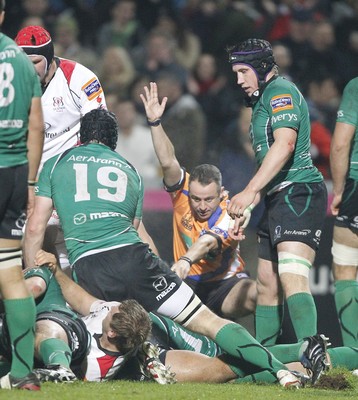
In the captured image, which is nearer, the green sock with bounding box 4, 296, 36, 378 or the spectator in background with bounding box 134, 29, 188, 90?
the green sock with bounding box 4, 296, 36, 378

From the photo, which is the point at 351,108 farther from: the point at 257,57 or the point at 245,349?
the point at 245,349

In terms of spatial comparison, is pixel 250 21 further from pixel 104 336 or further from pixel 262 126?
pixel 104 336

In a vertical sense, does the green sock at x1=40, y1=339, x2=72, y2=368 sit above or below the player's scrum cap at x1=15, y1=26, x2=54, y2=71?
below

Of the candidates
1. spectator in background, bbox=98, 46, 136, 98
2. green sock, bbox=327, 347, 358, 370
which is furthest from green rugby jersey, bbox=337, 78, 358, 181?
spectator in background, bbox=98, 46, 136, 98

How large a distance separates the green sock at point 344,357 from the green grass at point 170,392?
803mm

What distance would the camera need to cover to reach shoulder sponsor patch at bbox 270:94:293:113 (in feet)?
27.1

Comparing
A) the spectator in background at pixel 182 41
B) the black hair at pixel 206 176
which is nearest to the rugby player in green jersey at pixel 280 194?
the black hair at pixel 206 176

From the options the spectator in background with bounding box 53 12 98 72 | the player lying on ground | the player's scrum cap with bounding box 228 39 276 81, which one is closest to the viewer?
the player lying on ground

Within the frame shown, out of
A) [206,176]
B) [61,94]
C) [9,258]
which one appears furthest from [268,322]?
[9,258]

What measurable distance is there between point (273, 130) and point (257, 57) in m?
0.65

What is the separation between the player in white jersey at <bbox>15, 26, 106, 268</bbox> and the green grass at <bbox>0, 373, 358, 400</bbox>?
2.35 m

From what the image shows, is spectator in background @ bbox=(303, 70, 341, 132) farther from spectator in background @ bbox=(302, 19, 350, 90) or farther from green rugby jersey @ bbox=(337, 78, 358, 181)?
green rugby jersey @ bbox=(337, 78, 358, 181)

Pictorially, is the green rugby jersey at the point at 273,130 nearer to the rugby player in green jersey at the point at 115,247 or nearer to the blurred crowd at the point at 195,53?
the rugby player in green jersey at the point at 115,247

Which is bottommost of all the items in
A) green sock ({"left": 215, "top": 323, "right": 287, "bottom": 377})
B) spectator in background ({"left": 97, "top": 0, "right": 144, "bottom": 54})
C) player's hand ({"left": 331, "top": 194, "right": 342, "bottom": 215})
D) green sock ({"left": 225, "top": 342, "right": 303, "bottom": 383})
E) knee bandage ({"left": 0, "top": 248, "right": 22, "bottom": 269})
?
green sock ({"left": 225, "top": 342, "right": 303, "bottom": 383})
